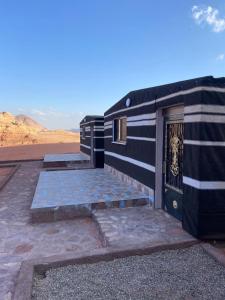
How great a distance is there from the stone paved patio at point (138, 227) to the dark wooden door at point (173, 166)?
29 cm

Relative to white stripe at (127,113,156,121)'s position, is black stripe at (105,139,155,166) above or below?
below

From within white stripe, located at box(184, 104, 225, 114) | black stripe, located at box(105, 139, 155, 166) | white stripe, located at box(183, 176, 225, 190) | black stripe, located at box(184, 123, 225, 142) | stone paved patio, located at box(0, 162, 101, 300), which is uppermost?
white stripe, located at box(184, 104, 225, 114)

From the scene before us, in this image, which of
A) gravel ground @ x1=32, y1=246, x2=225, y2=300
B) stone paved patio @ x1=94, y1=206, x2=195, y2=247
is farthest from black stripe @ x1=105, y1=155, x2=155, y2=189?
gravel ground @ x1=32, y1=246, x2=225, y2=300

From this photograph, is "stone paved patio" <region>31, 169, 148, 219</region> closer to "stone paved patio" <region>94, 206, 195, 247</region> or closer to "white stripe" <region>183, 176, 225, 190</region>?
"stone paved patio" <region>94, 206, 195, 247</region>

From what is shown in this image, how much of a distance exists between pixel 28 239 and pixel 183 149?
351 cm

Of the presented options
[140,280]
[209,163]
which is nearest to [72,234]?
[140,280]

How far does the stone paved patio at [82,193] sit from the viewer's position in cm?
677

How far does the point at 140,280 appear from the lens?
11.7ft

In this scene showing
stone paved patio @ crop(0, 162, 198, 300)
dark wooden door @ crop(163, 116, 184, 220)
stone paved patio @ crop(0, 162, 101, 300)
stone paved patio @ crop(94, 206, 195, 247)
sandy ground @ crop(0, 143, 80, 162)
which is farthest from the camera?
sandy ground @ crop(0, 143, 80, 162)

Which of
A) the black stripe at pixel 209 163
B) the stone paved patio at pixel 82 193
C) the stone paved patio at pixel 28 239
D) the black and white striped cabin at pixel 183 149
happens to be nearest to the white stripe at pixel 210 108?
the black and white striped cabin at pixel 183 149

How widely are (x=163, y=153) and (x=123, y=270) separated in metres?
3.22

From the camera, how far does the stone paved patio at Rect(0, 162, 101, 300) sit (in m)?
4.23

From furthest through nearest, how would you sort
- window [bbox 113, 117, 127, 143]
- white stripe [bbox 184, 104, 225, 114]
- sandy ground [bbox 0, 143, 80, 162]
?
sandy ground [bbox 0, 143, 80, 162] → window [bbox 113, 117, 127, 143] → white stripe [bbox 184, 104, 225, 114]

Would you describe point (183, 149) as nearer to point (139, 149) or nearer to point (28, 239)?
point (139, 149)
